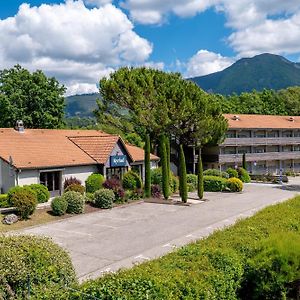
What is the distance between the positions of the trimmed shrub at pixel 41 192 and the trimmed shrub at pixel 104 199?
10.9 ft

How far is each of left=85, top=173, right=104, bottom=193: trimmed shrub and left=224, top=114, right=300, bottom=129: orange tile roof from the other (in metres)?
25.9

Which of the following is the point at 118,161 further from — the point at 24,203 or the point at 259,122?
the point at 259,122

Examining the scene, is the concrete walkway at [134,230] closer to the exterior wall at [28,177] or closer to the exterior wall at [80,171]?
the exterior wall at [80,171]

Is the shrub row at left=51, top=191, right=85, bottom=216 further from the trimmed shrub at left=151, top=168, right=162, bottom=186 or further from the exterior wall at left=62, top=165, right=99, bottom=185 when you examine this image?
the trimmed shrub at left=151, top=168, right=162, bottom=186

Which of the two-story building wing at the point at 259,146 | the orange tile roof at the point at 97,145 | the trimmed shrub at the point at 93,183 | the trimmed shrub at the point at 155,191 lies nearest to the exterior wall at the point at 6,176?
the trimmed shrub at the point at 93,183

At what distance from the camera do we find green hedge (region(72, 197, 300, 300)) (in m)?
7.54

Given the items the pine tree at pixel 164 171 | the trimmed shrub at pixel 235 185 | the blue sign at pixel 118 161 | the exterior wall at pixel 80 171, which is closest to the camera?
the exterior wall at pixel 80 171

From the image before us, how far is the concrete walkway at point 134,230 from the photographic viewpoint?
17.0 meters

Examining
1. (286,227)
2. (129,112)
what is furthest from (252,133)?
(286,227)

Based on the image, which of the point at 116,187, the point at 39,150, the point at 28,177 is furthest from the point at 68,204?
the point at 39,150

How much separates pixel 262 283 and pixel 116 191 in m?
20.8

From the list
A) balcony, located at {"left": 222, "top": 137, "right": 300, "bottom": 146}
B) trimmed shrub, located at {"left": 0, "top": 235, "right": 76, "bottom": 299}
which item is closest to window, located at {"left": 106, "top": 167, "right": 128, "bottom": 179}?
balcony, located at {"left": 222, "top": 137, "right": 300, "bottom": 146}

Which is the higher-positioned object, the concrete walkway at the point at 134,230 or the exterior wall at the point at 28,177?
the exterior wall at the point at 28,177

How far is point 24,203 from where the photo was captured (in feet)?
78.2
